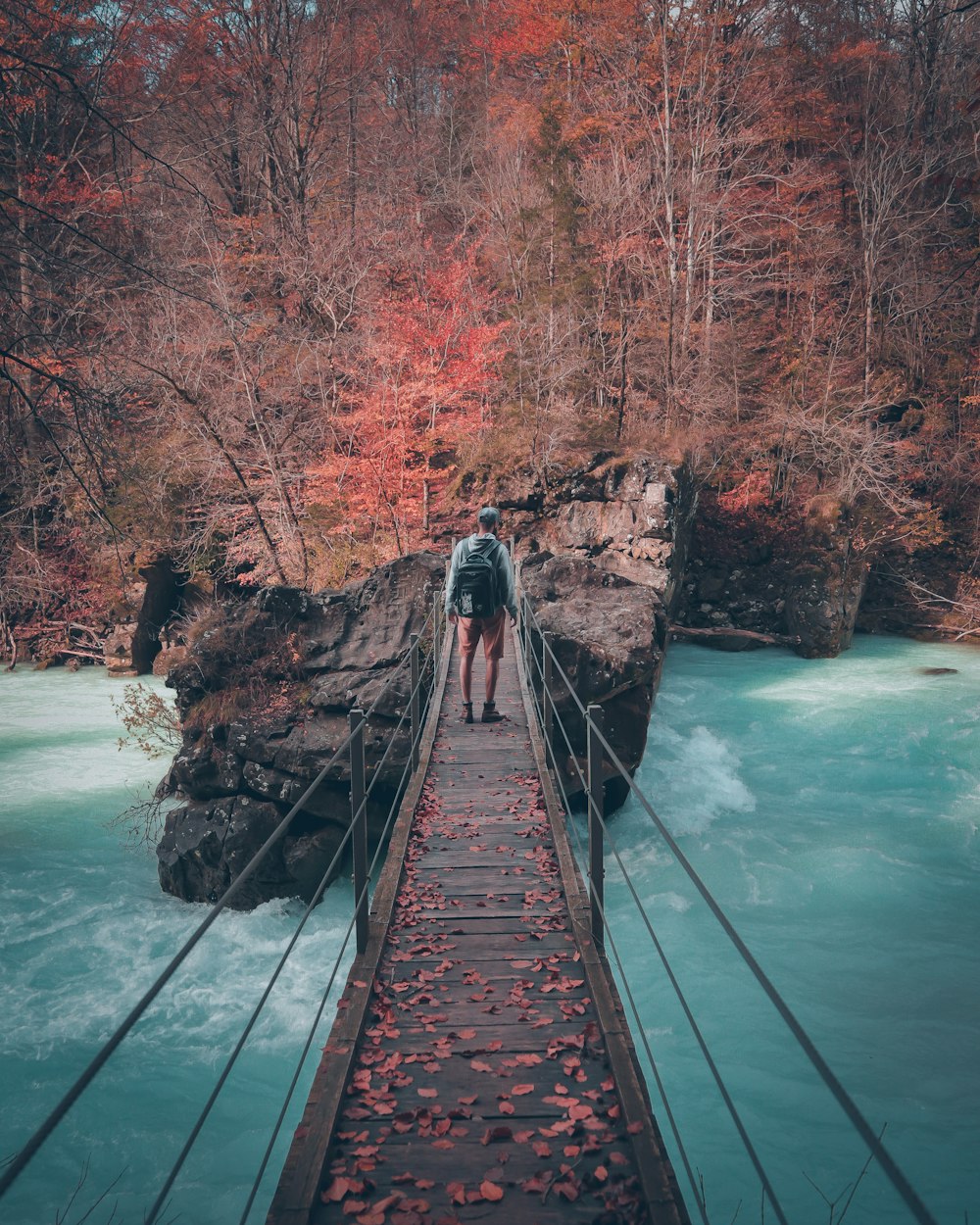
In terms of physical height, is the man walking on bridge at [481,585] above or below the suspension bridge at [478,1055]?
above

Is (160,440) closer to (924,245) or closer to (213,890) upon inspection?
(213,890)

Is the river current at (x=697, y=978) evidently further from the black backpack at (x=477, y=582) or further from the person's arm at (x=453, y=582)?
the black backpack at (x=477, y=582)

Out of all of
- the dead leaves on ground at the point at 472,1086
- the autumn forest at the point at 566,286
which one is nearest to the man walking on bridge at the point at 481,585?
the dead leaves on ground at the point at 472,1086

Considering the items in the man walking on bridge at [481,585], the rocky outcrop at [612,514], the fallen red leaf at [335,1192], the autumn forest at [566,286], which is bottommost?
the fallen red leaf at [335,1192]

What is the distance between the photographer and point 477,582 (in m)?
7.46

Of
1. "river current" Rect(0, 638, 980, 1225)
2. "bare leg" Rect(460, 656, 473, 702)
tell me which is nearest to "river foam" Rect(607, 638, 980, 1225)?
"river current" Rect(0, 638, 980, 1225)

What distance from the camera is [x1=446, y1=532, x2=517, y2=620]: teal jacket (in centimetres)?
745

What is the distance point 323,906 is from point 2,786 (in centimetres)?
721

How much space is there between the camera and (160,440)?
18062 millimetres

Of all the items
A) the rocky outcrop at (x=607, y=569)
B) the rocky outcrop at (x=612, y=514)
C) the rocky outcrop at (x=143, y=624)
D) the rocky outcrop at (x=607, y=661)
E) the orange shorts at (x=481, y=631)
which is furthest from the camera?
the rocky outcrop at (x=143, y=624)

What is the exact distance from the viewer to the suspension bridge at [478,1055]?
104 inches

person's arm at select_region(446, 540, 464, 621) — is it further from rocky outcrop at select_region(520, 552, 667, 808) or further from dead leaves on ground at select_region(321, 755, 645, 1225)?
dead leaves on ground at select_region(321, 755, 645, 1225)

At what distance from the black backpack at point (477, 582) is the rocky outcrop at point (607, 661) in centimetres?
258

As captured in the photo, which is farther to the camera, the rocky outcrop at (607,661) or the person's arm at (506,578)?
the rocky outcrop at (607,661)
